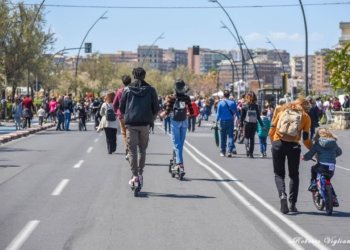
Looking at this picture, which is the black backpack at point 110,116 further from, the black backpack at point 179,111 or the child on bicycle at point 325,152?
the child on bicycle at point 325,152

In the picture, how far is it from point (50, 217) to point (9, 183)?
4.23 m

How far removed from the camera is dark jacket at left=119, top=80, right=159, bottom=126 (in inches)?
468

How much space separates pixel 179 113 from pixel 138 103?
2279 millimetres

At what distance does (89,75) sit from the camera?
102938mm

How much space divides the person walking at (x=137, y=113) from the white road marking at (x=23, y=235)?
2.83m

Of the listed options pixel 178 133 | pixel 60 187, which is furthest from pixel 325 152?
pixel 60 187

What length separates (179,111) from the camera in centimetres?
1411

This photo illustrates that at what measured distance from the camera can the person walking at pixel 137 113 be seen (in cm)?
1191

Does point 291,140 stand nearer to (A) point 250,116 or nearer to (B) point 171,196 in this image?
(B) point 171,196

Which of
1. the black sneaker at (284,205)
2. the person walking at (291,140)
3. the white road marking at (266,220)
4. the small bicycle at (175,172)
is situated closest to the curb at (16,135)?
the small bicycle at (175,172)

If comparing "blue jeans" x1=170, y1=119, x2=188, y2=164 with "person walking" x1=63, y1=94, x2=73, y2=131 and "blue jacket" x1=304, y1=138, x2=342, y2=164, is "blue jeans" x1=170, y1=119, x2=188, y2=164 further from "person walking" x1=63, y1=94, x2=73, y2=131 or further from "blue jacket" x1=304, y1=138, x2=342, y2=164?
"person walking" x1=63, y1=94, x2=73, y2=131

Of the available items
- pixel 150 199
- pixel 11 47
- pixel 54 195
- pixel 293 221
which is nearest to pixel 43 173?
pixel 54 195

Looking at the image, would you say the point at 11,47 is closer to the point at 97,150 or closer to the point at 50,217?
the point at 97,150

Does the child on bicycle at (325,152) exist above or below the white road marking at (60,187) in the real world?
above
